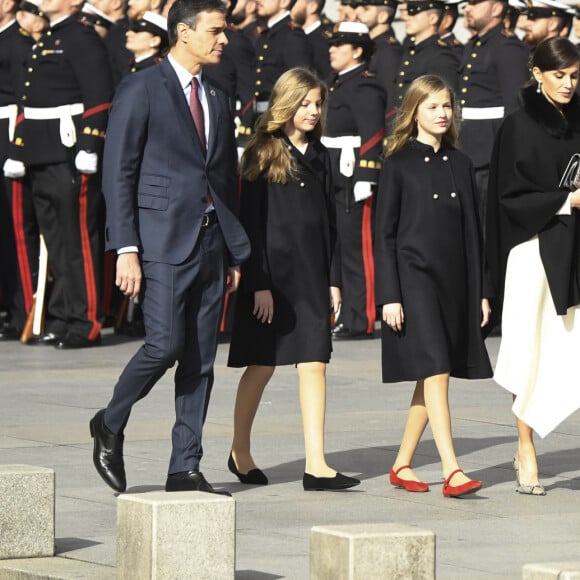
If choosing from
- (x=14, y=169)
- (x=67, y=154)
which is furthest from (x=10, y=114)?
(x=67, y=154)

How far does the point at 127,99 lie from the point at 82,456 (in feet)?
6.05

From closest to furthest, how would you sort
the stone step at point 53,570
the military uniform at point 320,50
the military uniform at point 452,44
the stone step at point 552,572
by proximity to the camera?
the stone step at point 552,572
the stone step at point 53,570
the military uniform at point 452,44
the military uniform at point 320,50

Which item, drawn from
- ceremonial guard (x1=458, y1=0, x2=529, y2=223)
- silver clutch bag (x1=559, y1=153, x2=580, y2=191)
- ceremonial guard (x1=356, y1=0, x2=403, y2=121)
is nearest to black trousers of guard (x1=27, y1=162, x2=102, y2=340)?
ceremonial guard (x1=458, y1=0, x2=529, y2=223)

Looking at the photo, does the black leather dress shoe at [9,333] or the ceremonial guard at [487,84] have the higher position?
the ceremonial guard at [487,84]

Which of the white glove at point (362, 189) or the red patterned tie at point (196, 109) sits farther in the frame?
the white glove at point (362, 189)

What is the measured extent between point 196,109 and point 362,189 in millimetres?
6446

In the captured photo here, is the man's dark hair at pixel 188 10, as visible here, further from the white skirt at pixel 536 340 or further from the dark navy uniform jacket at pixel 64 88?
the dark navy uniform jacket at pixel 64 88

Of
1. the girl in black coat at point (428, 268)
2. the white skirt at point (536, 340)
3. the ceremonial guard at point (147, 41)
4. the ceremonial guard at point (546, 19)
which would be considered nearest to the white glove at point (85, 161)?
the ceremonial guard at point (147, 41)

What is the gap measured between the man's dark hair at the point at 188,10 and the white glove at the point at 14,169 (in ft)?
20.6

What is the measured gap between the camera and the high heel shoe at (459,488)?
25.4ft

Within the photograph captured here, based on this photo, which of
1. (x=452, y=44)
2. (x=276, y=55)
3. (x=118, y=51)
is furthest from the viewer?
(x=118, y=51)

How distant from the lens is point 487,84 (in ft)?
46.4

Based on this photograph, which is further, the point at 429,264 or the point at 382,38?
the point at 382,38

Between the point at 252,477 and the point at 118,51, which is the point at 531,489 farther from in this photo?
the point at 118,51
